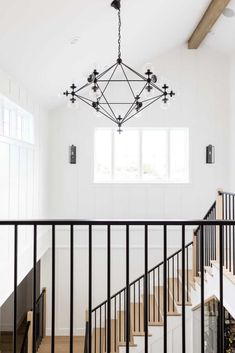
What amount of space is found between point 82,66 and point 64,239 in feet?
11.9

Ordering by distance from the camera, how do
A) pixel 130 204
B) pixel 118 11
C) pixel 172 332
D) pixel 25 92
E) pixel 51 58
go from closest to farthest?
pixel 118 11 → pixel 51 58 → pixel 25 92 → pixel 172 332 → pixel 130 204

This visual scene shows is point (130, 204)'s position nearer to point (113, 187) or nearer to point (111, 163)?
point (113, 187)

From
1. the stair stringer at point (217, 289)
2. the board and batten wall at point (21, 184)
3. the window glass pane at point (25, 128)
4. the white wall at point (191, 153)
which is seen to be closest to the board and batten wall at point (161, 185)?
the white wall at point (191, 153)

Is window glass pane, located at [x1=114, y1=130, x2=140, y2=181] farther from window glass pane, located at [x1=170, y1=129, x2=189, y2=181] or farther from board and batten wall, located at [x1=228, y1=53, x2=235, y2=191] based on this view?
board and batten wall, located at [x1=228, y1=53, x2=235, y2=191]

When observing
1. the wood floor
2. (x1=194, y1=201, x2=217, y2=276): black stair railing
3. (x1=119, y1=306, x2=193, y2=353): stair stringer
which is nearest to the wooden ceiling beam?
(x1=194, y1=201, x2=217, y2=276): black stair railing

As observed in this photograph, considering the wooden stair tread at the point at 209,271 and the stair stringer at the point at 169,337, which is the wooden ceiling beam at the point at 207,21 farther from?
the stair stringer at the point at 169,337

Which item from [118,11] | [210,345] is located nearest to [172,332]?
[210,345]

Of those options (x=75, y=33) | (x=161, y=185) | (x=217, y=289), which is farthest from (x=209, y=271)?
(x=75, y=33)

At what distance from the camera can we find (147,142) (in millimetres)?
6945

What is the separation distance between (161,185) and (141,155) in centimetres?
80

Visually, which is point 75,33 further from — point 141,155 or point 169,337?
point 169,337

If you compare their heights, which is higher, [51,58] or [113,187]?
[51,58]

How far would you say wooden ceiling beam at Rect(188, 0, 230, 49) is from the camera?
15.3ft

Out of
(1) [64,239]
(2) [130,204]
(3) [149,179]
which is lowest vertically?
(1) [64,239]
